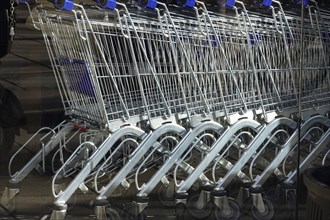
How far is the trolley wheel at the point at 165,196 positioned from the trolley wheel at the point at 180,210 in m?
0.05

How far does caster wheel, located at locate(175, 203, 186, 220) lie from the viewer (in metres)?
5.37

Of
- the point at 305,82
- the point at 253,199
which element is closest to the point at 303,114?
the point at 305,82

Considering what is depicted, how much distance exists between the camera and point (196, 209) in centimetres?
543

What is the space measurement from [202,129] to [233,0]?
3.04 ft

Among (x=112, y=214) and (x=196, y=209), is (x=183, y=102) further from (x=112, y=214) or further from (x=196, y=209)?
(x=112, y=214)

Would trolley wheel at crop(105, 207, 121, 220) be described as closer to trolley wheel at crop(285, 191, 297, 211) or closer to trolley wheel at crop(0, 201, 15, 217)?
trolley wheel at crop(0, 201, 15, 217)

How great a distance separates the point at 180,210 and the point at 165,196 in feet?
0.50

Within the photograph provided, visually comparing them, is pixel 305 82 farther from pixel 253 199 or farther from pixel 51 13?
pixel 51 13

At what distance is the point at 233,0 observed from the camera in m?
5.20

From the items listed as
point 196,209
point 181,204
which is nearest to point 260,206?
point 196,209

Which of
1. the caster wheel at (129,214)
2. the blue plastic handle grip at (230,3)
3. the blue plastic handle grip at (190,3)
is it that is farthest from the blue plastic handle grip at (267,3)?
the caster wheel at (129,214)

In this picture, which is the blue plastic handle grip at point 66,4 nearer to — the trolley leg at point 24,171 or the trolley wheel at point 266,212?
the trolley leg at point 24,171

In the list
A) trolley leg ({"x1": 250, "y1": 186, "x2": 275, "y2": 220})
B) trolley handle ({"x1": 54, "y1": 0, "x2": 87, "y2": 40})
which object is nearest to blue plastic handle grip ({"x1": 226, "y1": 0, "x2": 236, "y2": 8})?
trolley handle ({"x1": 54, "y1": 0, "x2": 87, "y2": 40})

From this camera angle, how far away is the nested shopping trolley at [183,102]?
17.0 feet
